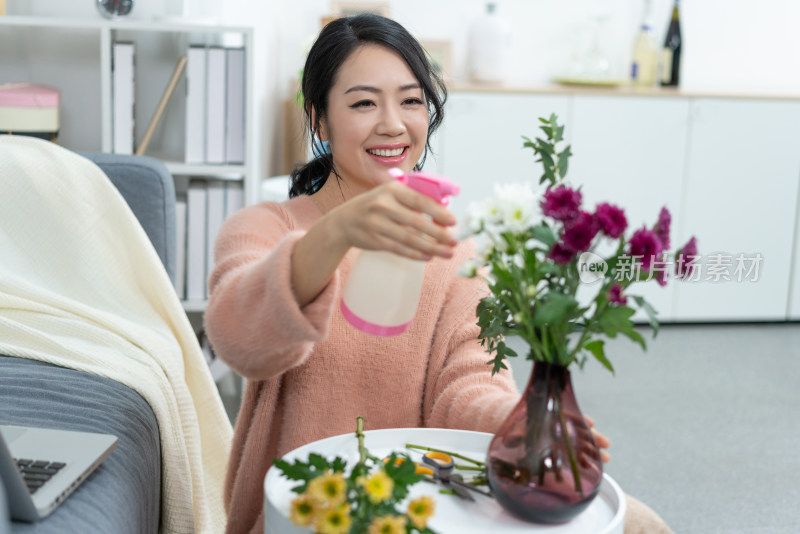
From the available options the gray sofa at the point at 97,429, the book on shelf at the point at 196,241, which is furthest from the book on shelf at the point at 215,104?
the gray sofa at the point at 97,429

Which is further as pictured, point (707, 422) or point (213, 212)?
point (707, 422)

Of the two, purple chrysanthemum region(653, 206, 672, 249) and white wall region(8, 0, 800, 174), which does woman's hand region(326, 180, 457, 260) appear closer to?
purple chrysanthemum region(653, 206, 672, 249)

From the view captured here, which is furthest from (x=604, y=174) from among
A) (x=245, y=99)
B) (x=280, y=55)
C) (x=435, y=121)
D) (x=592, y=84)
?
(x=435, y=121)

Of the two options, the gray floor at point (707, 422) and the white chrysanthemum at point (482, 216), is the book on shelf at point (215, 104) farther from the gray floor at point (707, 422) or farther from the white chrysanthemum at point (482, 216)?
the white chrysanthemum at point (482, 216)

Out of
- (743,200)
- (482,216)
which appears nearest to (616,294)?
(482,216)

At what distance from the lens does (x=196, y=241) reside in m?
2.46

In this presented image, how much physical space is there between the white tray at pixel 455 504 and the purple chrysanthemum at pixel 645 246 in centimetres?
27

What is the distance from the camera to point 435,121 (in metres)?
1.44

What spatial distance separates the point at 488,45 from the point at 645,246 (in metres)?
2.97

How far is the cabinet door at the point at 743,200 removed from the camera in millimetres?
3578

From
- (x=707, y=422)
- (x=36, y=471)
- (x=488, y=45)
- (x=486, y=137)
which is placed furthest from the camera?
(x=488, y=45)

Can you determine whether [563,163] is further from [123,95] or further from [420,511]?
[123,95]

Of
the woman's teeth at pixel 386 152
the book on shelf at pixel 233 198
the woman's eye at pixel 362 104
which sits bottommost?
the book on shelf at pixel 233 198

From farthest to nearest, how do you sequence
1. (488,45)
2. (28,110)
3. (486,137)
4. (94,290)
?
(488,45)
(486,137)
(28,110)
(94,290)
